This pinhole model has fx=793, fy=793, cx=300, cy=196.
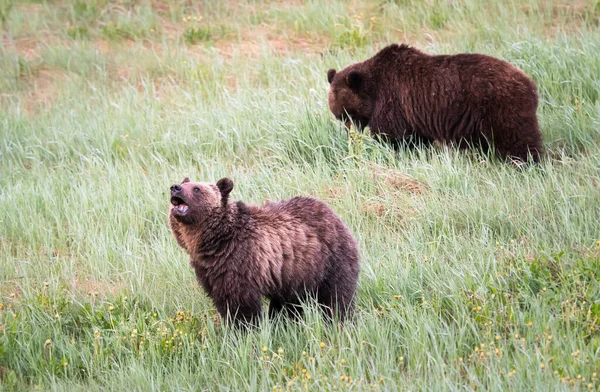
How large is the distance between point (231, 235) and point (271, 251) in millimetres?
299

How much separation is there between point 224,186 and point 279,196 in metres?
2.19

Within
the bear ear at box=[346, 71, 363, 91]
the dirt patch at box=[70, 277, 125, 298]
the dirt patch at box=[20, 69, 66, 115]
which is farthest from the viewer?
the dirt patch at box=[20, 69, 66, 115]

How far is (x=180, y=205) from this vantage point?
5465 mm

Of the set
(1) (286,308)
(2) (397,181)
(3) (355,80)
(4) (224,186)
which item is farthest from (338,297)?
(3) (355,80)

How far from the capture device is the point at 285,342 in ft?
17.8

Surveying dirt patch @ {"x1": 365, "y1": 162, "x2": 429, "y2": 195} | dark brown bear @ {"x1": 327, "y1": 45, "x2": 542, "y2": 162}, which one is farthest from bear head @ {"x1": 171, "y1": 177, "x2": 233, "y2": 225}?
dark brown bear @ {"x1": 327, "y1": 45, "x2": 542, "y2": 162}

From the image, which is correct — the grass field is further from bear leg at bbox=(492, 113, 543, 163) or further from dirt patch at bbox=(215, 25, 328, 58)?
bear leg at bbox=(492, 113, 543, 163)

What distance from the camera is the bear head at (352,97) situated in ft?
28.4

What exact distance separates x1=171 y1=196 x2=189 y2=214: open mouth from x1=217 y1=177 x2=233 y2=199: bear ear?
293mm

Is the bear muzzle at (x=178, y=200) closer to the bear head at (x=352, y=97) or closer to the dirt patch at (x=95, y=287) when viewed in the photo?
the dirt patch at (x=95, y=287)

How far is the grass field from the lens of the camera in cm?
513

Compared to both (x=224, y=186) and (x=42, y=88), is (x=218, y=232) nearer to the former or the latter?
(x=224, y=186)

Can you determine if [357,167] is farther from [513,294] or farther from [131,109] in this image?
[131,109]

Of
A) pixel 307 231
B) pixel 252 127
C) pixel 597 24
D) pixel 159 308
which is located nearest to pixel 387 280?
pixel 307 231
